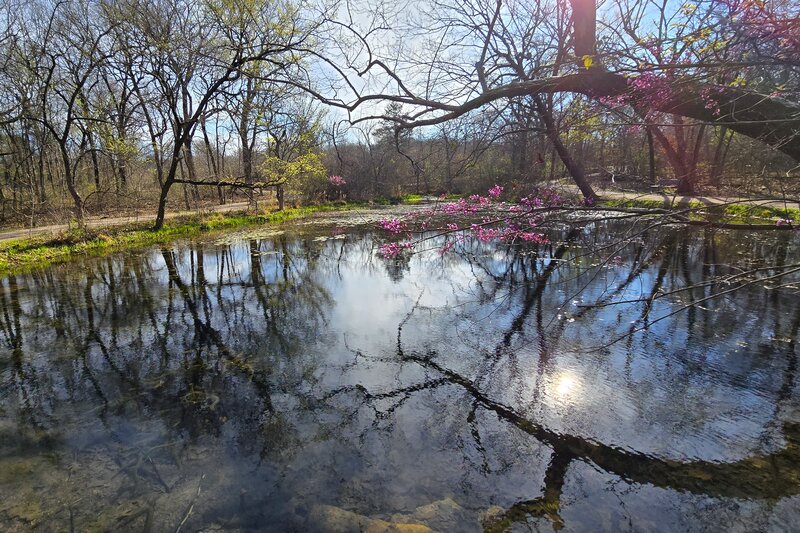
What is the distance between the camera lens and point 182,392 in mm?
4188

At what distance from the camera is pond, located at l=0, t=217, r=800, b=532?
269 cm

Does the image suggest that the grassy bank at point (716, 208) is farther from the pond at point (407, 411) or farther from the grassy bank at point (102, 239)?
the grassy bank at point (102, 239)

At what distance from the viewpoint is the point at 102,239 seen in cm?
1259

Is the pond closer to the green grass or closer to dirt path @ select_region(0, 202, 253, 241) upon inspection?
dirt path @ select_region(0, 202, 253, 241)

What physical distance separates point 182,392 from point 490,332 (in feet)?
12.2

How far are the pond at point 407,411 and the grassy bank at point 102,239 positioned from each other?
409 cm

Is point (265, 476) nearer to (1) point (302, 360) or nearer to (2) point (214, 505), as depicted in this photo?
(2) point (214, 505)

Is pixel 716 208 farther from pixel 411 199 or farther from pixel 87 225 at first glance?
pixel 411 199

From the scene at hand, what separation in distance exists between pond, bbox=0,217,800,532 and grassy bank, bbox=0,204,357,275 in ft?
13.4

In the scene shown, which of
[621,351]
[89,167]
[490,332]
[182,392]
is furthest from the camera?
[89,167]

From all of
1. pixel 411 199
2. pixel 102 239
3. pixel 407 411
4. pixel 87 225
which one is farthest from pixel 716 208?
pixel 411 199

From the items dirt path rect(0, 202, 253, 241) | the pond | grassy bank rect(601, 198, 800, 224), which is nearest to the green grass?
dirt path rect(0, 202, 253, 241)

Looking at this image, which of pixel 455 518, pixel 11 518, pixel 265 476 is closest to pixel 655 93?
pixel 455 518

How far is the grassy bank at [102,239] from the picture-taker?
1043cm
